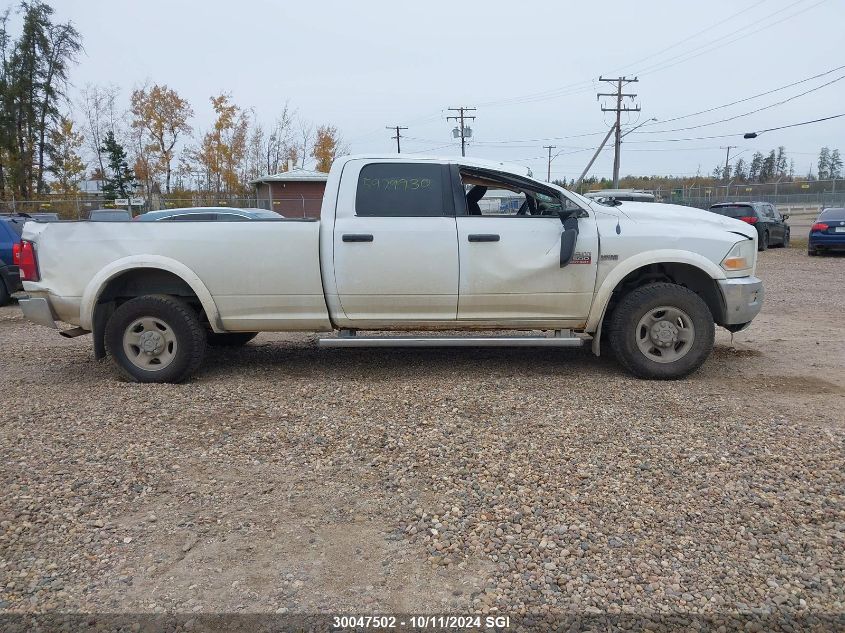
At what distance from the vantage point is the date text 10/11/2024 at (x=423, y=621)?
7.95ft

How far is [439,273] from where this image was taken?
534cm

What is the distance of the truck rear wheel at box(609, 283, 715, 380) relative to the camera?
533 cm

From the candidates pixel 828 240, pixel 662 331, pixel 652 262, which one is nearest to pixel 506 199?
pixel 652 262

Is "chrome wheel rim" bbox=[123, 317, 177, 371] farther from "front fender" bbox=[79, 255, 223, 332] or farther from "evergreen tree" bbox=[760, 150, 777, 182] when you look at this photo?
"evergreen tree" bbox=[760, 150, 777, 182]

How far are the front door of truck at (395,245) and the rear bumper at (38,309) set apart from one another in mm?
2387

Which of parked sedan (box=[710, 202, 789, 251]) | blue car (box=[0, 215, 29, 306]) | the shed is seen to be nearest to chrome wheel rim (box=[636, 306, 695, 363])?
blue car (box=[0, 215, 29, 306])

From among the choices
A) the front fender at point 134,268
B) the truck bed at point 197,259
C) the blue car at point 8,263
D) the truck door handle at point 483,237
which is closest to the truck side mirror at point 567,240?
the truck door handle at point 483,237

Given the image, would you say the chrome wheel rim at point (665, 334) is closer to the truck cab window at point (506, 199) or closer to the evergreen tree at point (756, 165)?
the truck cab window at point (506, 199)

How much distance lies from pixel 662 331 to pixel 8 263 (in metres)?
11.0

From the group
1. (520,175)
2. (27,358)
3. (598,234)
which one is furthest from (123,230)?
(598,234)

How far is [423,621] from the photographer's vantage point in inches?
96.3

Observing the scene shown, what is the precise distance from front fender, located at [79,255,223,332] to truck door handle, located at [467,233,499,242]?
226cm

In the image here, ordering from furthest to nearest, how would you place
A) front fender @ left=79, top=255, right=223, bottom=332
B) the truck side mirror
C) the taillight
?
1. the taillight
2. front fender @ left=79, top=255, right=223, bottom=332
3. the truck side mirror

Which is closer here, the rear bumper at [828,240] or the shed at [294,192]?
the rear bumper at [828,240]
